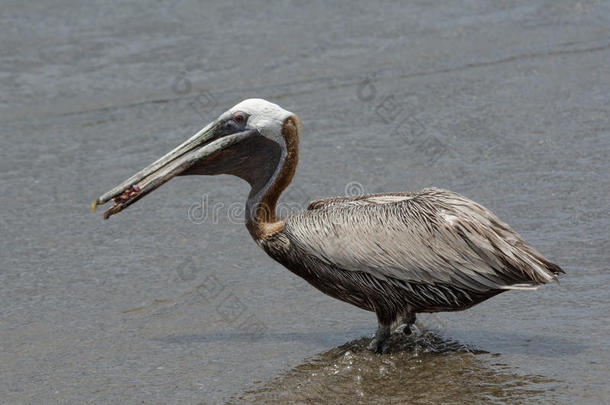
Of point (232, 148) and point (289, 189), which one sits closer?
point (232, 148)

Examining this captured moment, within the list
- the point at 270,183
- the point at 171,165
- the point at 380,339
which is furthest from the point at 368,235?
A: the point at 171,165

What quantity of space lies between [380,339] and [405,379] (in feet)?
1.05

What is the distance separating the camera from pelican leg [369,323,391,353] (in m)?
4.76

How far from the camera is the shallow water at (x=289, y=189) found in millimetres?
4629

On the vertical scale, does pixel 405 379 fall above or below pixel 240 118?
below

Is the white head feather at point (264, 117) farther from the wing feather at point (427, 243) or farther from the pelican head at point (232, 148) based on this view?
the wing feather at point (427, 243)

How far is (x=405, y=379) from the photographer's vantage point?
4520 millimetres

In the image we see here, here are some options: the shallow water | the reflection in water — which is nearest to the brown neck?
the shallow water

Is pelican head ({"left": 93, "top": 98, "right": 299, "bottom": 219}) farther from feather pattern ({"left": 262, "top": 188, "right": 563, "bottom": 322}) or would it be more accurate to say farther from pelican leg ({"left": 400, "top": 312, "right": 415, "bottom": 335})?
pelican leg ({"left": 400, "top": 312, "right": 415, "bottom": 335})

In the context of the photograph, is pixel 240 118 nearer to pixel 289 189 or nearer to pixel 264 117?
→ pixel 264 117

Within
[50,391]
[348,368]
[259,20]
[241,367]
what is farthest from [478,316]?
[259,20]

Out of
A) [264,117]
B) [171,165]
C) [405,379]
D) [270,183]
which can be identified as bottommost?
[405,379]

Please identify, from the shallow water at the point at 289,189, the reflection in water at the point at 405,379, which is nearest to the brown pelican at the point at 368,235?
the reflection in water at the point at 405,379

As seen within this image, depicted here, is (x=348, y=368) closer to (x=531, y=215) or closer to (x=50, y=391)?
(x=50, y=391)
